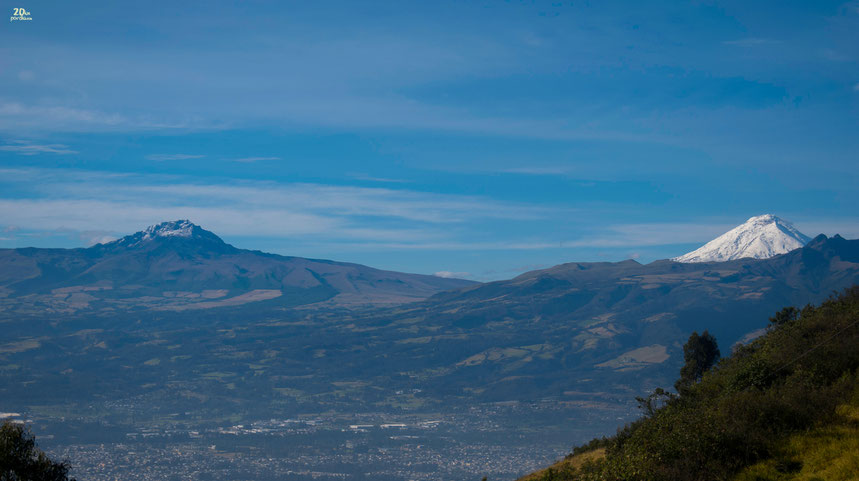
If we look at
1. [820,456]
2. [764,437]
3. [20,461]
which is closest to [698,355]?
[764,437]

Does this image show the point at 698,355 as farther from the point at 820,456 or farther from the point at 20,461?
the point at 20,461

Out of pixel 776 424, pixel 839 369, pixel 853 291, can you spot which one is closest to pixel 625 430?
pixel 839 369

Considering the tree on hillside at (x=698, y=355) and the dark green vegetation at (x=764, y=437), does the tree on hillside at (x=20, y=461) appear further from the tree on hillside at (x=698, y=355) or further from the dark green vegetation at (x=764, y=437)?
the tree on hillside at (x=698, y=355)

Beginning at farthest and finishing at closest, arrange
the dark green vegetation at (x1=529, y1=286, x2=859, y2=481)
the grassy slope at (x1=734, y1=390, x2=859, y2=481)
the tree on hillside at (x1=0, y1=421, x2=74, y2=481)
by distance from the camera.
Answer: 1. the tree on hillside at (x1=0, y1=421, x2=74, y2=481)
2. the dark green vegetation at (x1=529, y1=286, x2=859, y2=481)
3. the grassy slope at (x1=734, y1=390, x2=859, y2=481)

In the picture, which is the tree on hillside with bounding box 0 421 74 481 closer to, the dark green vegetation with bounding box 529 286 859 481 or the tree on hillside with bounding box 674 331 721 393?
the dark green vegetation with bounding box 529 286 859 481

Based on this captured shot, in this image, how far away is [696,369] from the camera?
93.1 metres

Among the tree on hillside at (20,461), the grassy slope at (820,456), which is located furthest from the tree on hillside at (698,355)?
the tree on hillside at (20,461)

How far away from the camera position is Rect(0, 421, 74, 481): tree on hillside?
42.9 metres

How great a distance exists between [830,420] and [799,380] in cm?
625

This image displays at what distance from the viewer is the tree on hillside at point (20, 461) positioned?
141ft

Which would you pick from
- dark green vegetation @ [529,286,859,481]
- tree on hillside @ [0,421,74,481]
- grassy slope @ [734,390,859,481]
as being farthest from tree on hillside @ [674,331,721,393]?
tree on hillside @ [0,421,74,481]

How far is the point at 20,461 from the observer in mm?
43938

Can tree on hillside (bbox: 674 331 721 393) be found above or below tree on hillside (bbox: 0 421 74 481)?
above

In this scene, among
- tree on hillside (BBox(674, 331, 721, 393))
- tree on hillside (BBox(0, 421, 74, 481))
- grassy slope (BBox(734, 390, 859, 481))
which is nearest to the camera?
grassy slope (BBox(734, 390, 859, 481))
